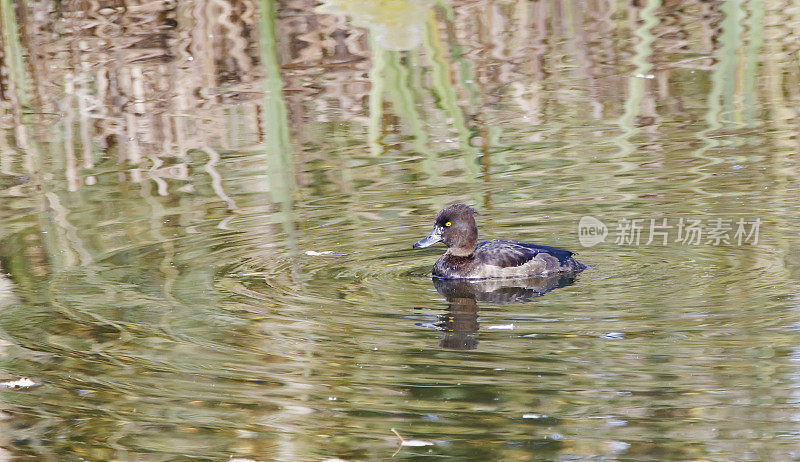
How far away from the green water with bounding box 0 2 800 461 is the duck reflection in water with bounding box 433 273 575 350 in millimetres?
36

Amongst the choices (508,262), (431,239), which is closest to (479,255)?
(508,262)

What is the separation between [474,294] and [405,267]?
659 millimetres

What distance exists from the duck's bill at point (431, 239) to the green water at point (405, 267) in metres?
0.19

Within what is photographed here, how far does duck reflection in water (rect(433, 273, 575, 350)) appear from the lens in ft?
22.7

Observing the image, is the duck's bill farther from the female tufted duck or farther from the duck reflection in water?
the duck reflection in water

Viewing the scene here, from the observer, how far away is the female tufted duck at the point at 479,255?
27.1 ft

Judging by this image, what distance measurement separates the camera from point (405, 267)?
851cm

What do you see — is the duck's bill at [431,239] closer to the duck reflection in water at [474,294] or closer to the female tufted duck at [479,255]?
the female tufted duck at [479,255]

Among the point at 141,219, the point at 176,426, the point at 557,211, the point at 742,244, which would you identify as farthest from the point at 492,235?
the point at 176,426

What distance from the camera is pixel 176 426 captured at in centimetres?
559

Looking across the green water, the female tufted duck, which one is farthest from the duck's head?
the green water

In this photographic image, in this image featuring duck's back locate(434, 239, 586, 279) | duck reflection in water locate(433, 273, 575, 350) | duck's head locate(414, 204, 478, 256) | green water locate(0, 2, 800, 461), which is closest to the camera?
green water locate(0, 2, 800, 461)

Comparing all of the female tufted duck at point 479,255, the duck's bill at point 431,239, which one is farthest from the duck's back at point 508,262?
the duck's bill at point 431,239

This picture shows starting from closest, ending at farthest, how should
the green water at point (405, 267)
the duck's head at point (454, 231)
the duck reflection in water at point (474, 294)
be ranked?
the green water at point (405, 267) < the duck reflection in water at point (474, 294) < the duck's head at point (454, 231)
